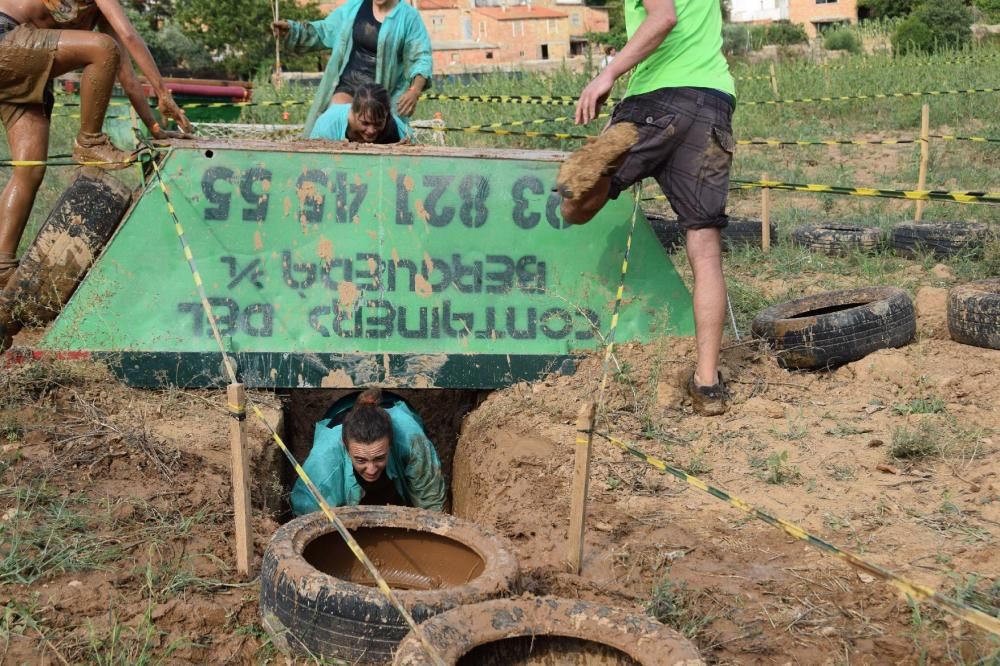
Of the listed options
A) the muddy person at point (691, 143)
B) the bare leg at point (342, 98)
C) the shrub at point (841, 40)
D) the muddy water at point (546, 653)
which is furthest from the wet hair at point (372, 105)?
the shrub at point (841, 40)

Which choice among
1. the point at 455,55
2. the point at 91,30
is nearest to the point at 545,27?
the point at 455,55

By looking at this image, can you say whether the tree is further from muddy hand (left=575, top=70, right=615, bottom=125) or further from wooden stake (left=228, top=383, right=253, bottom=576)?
wooden stake (left=228, top=383, right=253, bottom=576)

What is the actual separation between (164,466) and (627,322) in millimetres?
2670

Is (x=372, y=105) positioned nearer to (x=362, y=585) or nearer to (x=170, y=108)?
(x=170, y=108)

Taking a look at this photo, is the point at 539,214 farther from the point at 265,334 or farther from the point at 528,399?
the point at 265,334

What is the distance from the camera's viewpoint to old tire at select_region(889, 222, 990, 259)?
859 centimetres

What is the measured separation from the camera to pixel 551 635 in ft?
10.2

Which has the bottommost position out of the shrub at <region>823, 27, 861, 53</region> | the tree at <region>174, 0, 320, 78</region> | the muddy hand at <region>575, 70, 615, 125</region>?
the muddy hand at <region>575, 70, 615, 125</region>

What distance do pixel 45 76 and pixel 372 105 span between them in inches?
73.4

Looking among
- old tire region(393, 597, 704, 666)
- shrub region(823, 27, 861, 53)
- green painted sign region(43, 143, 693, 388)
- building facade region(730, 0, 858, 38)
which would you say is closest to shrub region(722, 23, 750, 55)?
shrub region(823, 27, 861, 53)

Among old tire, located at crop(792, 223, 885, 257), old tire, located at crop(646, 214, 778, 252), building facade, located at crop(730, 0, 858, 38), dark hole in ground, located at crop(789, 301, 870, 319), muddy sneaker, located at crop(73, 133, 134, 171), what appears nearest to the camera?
muddy sneaker, located at crop(73, 133, 134, 171)

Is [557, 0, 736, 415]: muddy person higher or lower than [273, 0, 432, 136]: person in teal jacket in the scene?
lower

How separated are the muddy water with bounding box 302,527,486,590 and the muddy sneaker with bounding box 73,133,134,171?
316 centimetres

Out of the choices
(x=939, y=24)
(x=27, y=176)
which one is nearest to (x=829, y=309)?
(x=27, y=176)
